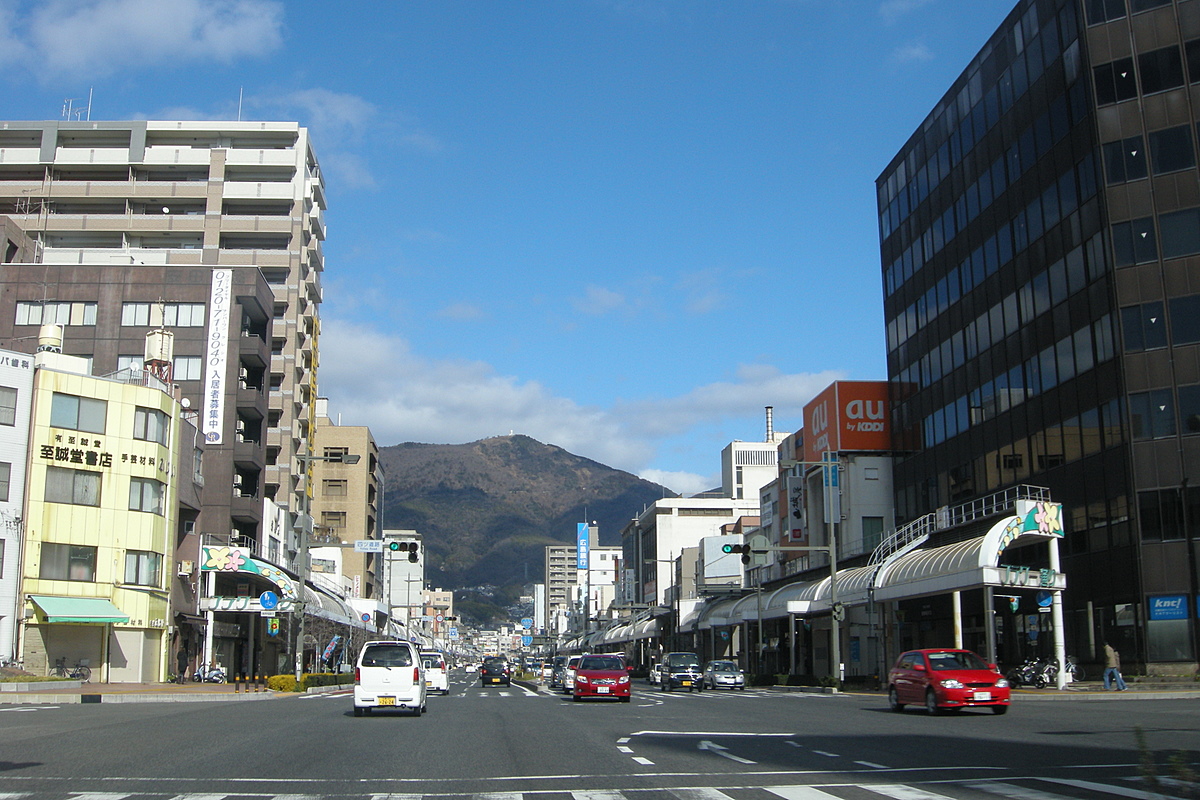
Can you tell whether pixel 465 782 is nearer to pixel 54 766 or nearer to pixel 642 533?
pixel 54 766

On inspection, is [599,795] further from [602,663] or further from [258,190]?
[258,190]

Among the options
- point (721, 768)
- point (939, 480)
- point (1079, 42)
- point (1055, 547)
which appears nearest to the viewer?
point (721, 768)

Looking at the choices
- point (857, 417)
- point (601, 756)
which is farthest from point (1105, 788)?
point (857, 417)

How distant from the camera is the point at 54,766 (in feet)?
47.2

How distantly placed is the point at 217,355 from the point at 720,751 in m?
60.0

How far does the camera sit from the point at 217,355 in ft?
227

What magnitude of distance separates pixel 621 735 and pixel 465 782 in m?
7.43

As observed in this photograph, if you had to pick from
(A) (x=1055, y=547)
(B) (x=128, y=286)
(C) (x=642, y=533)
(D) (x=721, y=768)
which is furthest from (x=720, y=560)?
(D) (x=721, y=768)

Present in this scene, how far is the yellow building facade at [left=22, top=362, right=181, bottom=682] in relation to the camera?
157 feet

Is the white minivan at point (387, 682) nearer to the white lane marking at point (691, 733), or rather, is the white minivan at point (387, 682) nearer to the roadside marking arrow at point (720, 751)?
the white lane marking at point (691, 733)

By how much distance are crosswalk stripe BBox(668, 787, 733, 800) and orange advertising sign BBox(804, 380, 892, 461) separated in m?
58.7

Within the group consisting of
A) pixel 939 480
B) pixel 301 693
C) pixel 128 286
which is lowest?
pixel 301 693

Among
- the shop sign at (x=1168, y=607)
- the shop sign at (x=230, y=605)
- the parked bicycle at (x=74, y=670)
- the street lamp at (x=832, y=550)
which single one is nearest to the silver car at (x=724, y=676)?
the street lamp at (x=832, y=550)

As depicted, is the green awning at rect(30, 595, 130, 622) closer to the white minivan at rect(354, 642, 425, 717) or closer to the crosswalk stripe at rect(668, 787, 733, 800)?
the white minivan at rect(354, 642, 425, 717)
